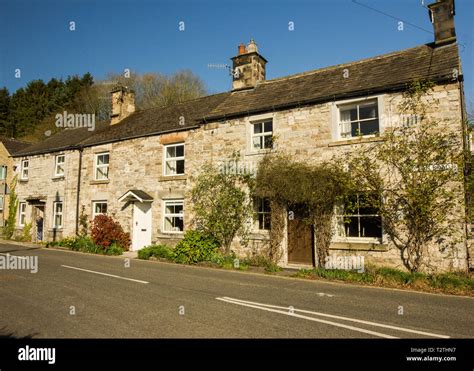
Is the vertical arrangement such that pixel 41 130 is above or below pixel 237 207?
above

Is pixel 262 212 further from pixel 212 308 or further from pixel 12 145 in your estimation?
pixel 12 145

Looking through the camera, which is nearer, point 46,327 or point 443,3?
point 46,327

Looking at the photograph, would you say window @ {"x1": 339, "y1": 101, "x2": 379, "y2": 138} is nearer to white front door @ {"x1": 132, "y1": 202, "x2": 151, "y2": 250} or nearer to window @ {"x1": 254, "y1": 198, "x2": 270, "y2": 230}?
window @ {"x1": 254, "y1": 198, "x2": 270, "y2": 230}

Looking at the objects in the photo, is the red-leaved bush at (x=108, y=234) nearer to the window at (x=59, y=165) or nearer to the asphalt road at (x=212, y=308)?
the asphalt road at (x=212, y=308)

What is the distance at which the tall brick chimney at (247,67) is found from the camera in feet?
54.3

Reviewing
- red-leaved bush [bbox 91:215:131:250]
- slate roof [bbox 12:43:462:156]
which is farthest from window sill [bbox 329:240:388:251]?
red-leaved bush [bbox 91:215:131:250]

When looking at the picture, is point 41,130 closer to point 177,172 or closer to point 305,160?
point 177,172

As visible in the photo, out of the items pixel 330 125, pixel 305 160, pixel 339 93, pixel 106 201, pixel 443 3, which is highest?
pixel 443 3

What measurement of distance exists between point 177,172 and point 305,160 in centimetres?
677

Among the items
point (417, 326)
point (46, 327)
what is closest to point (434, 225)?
point (417, 326)

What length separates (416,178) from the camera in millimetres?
10430

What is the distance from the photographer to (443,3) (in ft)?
40.6

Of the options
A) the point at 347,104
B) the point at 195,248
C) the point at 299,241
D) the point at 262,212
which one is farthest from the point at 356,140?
the point at 195,248

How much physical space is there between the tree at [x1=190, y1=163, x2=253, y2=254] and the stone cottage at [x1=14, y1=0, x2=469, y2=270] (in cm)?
49
